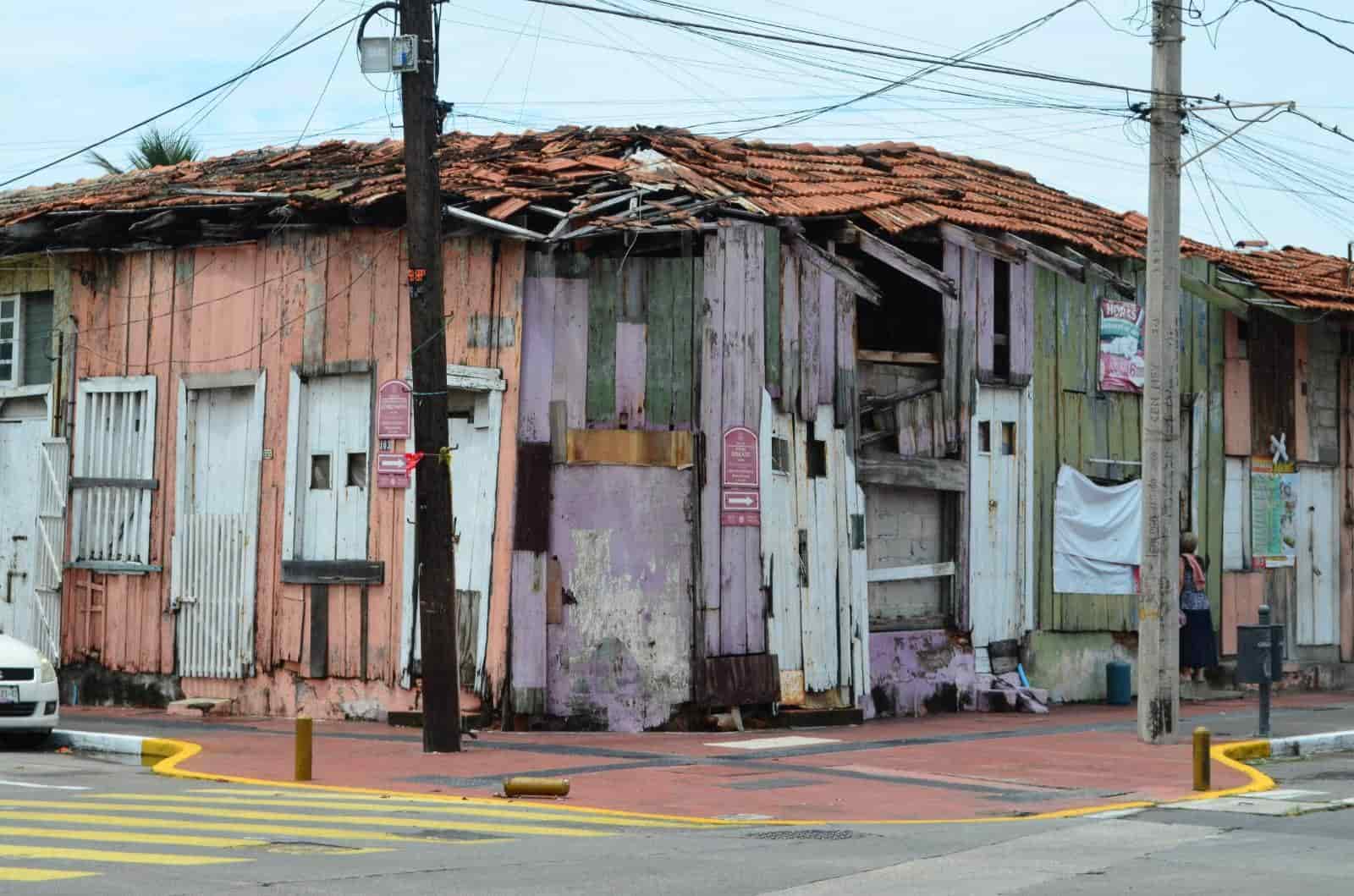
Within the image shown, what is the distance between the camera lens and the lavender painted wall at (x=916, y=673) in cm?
2120

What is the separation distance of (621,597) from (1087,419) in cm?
795

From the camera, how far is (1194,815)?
1334 cm

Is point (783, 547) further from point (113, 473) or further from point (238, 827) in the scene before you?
point (238, 827)

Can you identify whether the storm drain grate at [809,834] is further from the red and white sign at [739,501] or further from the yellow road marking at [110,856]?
the red and white sign at [739,501]

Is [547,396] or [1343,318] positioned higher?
A: [1343,318]

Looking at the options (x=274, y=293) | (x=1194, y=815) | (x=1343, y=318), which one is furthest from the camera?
(x=1343, y=318)

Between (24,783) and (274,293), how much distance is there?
7.99m

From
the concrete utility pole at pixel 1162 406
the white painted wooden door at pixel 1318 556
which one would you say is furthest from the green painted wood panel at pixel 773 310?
the white painted wooden door at pixel 1318 556

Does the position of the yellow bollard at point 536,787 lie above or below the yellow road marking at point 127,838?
below

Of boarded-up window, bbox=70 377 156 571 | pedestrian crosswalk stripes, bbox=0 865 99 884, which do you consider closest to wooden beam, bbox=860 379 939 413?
boarded-up window, bbox=70 377 156 571

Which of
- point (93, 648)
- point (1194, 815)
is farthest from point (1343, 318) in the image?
point (93, 648)

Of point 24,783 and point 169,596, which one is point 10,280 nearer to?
point 169,596

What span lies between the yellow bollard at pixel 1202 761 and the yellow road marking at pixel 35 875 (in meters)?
8.88

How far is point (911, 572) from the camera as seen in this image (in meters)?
21.8
